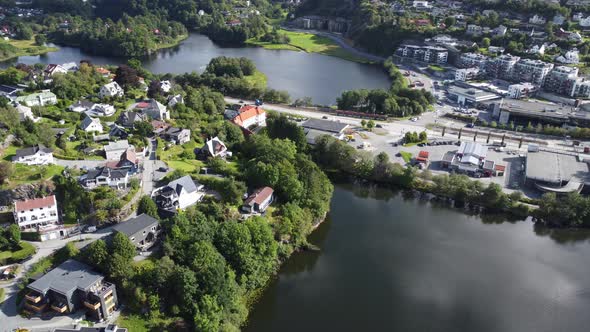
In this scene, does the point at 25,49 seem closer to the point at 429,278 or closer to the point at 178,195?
the point at 178,195

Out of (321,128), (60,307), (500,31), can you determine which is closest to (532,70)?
(500,31)

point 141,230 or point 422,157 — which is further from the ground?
point 422,157

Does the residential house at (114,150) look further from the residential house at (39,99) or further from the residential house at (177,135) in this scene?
the residential house at (39,99)

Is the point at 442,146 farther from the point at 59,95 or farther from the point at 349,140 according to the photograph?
the point at 59,95

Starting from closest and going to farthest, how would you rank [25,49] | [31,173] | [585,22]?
[31,173] < [585,22] < [25,49]

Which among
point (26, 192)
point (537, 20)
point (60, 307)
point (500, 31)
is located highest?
point (537, 20)

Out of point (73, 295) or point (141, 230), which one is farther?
point (141, 230)

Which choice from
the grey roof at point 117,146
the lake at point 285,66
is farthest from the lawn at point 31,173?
the lake at point 285,66
